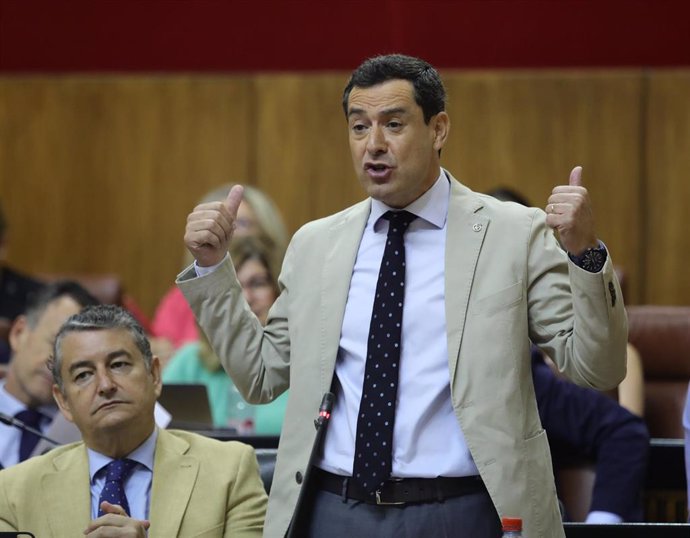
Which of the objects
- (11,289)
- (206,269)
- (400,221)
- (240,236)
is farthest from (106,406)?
(11,289)

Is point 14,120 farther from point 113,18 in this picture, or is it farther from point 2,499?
point 2,499

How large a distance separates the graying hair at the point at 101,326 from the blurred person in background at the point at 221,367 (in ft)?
3.81

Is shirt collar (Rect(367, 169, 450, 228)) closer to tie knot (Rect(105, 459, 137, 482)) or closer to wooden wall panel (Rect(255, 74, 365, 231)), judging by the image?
tie knot (Rect(105, 459, 137, 482))

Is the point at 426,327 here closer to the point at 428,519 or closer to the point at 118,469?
the point at 428,519

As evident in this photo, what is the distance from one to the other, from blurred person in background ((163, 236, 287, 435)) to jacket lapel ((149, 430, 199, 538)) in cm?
119

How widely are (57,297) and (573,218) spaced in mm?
→ 2185

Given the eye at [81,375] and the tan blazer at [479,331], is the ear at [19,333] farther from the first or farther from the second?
the tan blazer at [479,331]

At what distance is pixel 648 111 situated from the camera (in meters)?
5.69

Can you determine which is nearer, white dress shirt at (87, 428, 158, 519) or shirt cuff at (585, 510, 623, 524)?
white dress shirt at (87, 428, 158, 519)

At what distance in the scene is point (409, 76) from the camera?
7.51 feet

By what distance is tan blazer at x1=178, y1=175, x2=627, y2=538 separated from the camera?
6.89 feet

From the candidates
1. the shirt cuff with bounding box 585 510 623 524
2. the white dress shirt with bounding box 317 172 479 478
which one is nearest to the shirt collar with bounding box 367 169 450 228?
the white dress shirt with bounding box 317 172 479 478

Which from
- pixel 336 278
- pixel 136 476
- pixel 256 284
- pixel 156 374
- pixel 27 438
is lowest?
pixel 136 476

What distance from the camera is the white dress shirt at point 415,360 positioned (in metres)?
2.15
